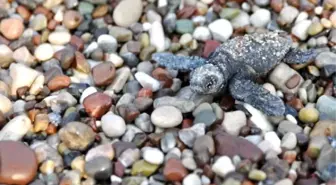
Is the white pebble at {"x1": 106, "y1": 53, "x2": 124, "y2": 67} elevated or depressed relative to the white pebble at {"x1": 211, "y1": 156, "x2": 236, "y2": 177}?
depressed

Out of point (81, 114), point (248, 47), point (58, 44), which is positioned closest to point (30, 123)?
point (81, 114)

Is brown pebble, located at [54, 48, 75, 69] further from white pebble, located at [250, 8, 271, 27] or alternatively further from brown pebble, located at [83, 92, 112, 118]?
white pebble, located at [250, 8, 271, 27]

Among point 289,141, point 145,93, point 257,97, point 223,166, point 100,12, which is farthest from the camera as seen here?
point 100,12

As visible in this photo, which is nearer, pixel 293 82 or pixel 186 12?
pixel 293 82

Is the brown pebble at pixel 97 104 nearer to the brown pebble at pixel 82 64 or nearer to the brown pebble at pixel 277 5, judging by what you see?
the brown pebble at pixel 82 64

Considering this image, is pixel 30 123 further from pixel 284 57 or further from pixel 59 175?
pixel 284 57

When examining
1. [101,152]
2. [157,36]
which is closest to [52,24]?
[157,36]

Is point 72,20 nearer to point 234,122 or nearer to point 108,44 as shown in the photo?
point 108,44

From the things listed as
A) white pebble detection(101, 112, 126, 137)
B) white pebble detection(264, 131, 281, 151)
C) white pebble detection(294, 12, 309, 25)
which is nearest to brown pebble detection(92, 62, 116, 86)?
white pebble detection(101, 112, 126, 137)
